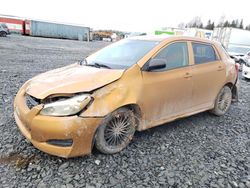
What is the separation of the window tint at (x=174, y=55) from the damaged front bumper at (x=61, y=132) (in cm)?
158

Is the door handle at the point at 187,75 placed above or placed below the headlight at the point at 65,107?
above

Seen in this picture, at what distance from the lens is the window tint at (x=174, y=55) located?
4139 mm

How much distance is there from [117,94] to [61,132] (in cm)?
85

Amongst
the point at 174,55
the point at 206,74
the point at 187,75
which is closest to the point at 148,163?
the point at 187,75

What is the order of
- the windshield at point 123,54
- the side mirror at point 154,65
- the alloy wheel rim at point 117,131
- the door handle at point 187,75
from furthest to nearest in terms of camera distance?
the door handle at point 187,75 < the windshield at point 123,54 < the side mirror at point 154,65 < the alloy wheel rim at point 117,131

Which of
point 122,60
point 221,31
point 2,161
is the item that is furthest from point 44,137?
Result: point 221,31

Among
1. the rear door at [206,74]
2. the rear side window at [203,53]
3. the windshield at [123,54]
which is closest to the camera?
the windshield at [123,54]

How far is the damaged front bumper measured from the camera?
3.05m

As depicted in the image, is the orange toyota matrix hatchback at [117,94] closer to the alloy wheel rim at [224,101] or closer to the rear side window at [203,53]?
the rear side window at [203,53]

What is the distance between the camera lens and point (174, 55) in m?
4.33

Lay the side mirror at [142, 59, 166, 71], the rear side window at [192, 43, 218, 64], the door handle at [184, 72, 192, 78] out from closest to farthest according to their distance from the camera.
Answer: the side mirror at [142, 59, 166, 71]
the door handle at [184, 72, 192, 78]
the rear side window at [192, 43, 218, 64]

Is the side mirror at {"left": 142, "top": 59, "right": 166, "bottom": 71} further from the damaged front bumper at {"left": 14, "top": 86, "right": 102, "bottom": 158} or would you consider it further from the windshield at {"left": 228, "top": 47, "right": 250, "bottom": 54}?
the windshield at {"left": 228, "top": 47, "right": 250, "bottom": 54}

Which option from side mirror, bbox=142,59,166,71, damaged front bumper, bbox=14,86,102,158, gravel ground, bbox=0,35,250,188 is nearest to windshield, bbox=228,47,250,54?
gravel ground, bbox=0,35,250,188

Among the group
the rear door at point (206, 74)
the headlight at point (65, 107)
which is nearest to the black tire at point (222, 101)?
the rear door at point (206, 74)
